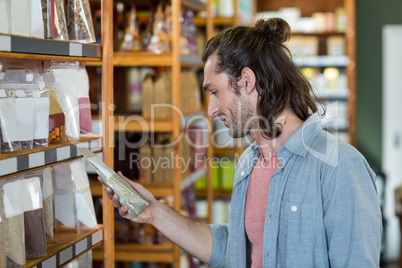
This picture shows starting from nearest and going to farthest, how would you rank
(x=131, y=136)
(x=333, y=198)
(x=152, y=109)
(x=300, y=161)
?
(x=333, y=198) → (x=300, y=161) → (x=152, y=109) → (x=131, y=136)

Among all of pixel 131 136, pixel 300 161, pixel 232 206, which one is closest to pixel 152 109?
pixel 131 136

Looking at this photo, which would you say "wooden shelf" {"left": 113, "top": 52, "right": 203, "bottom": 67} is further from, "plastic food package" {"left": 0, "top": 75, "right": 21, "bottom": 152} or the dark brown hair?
"plastic food package" {"left": 0, "top": 75, "right": 21, "bottom": 152}

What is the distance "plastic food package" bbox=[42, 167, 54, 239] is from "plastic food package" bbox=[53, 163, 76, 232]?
8 centimetres

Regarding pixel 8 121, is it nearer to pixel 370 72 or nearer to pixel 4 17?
pixel 4 17

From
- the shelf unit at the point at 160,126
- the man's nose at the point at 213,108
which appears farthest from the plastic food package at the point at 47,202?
the shelf unit at the point at 160,126

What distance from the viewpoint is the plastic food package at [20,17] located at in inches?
60.7

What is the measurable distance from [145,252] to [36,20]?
2.02 meters

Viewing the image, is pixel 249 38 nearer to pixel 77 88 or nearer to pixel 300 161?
pixel 300 161

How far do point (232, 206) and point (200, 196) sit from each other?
2992 mm

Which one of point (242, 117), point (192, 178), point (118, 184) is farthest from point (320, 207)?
point (192, 178)

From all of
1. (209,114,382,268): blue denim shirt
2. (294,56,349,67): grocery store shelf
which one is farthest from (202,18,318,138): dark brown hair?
(294,56,349,67): grocery store shelf

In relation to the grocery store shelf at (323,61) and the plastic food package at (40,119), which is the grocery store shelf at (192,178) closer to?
the plastic food package at (40,119)

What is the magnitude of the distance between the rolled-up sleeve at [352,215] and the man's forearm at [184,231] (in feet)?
1.96

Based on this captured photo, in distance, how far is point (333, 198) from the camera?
68.9 inches
